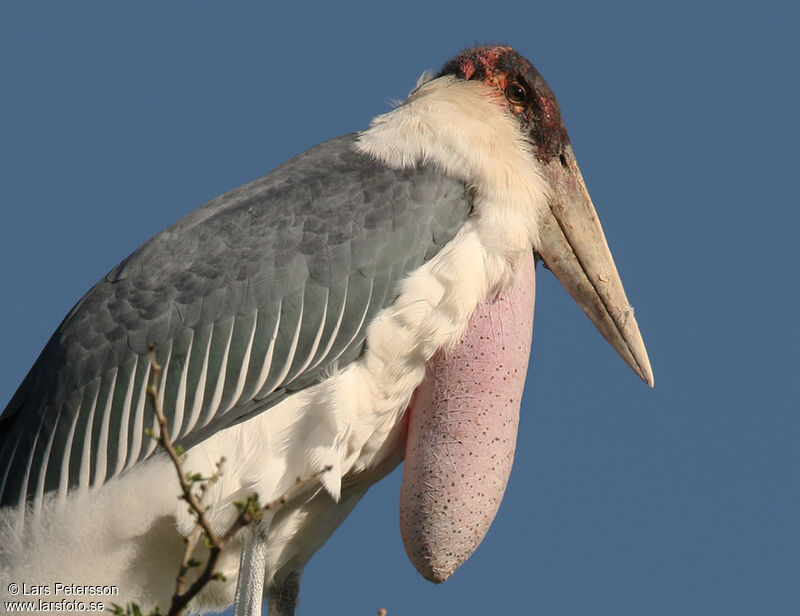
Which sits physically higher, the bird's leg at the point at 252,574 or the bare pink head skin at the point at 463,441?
the bare pink head skin at the point at 463,441

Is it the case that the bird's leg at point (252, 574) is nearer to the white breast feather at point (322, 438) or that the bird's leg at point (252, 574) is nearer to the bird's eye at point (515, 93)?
the white breast feather at point (322, 438)

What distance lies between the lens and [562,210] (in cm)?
480

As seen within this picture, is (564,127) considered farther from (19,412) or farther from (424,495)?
(19,412)

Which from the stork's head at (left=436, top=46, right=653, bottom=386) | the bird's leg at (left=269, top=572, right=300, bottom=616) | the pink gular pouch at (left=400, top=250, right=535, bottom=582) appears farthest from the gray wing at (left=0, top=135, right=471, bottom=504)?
the bird's leg at (left=269, top=572, right=300, bottom=616)

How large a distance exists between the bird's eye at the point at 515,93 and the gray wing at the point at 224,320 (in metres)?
0.61

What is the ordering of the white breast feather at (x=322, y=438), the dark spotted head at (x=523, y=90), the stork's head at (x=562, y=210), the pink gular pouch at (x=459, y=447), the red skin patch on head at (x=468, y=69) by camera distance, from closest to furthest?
the white breast feather at (x=322, y=438) < the pink gular pouch at (x=459, y=447) < the stork's head at (x=562, y=210) < the dark spotted head at (x=523, y=90) < the red skin patch on head at (x=468, y=69)

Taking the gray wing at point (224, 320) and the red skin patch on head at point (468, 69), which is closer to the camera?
the gray wing at point (224, 320)

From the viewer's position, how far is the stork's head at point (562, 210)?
4.73 m

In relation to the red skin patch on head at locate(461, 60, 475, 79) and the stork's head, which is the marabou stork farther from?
the red skin patch on head at locate(461, 60, 475, 79)

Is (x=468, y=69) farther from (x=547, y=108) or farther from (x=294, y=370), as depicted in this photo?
(x=294, y=370)

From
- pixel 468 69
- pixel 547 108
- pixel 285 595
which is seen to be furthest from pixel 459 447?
pixel 468 69

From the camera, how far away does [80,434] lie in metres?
4.31

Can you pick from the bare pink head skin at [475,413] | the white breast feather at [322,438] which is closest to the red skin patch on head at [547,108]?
the bare pink head skin at [475,413]

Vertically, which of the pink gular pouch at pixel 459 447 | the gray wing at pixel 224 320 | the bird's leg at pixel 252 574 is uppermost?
the gray wing at pixel 224 320
